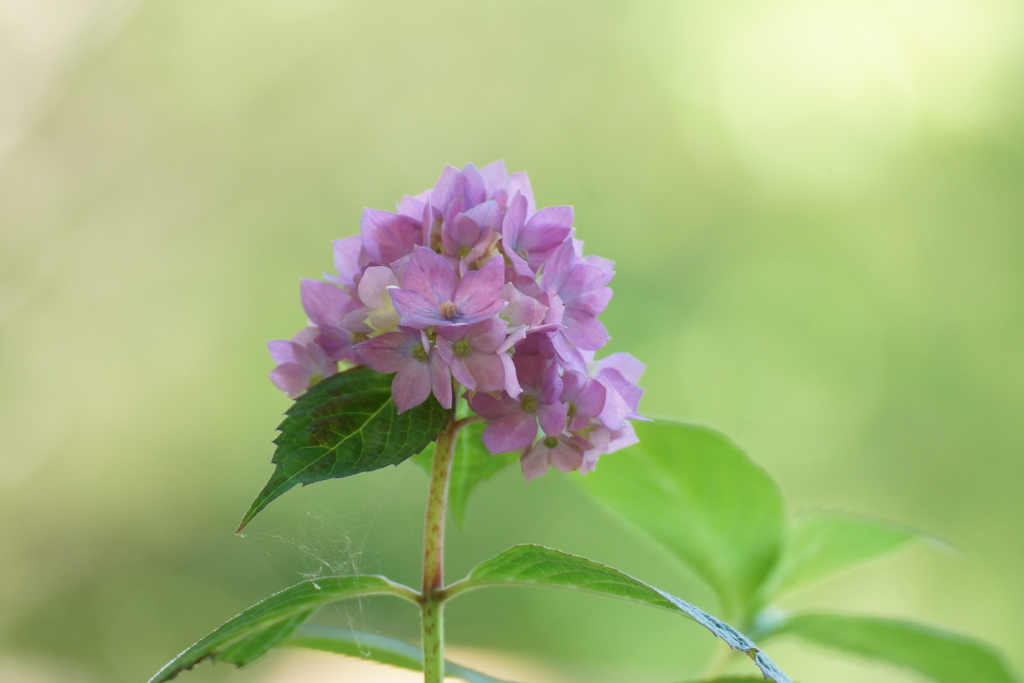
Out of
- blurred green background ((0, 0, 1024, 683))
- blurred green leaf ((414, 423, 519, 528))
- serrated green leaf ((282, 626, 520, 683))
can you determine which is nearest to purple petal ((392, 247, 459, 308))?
blurred green leaf ((414, 423, 519, 528))

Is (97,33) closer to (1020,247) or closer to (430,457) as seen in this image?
(430,457)

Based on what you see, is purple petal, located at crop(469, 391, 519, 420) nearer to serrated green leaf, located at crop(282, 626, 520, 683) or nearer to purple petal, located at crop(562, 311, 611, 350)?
purple petal, located at crop(562, 311, 611, 350)

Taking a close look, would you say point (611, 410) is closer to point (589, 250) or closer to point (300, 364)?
point (300, 364)

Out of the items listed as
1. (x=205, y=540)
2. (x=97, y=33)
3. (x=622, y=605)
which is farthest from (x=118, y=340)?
(x=622, y=605)

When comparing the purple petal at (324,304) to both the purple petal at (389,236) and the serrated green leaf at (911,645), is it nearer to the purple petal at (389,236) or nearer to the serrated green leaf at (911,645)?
the purple petal at (389,236)

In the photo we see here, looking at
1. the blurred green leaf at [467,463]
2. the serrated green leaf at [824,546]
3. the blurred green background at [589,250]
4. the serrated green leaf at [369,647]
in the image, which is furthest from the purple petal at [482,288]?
the blurred green background at [589,250]
